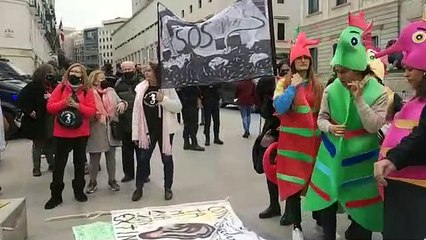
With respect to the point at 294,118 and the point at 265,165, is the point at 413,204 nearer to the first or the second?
the point at 294,118

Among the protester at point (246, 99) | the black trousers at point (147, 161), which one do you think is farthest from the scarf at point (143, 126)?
the protester at point (246, 99)

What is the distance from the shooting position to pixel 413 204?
293 centimetres

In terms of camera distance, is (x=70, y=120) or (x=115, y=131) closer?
(x=70, y=120)

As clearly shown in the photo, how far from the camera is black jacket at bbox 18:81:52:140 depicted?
25.7 ft

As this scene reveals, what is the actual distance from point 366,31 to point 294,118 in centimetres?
98

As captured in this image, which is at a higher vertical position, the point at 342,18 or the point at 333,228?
the point at 342,18

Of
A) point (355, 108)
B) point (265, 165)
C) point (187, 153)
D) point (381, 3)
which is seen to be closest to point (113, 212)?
point (265, 165)

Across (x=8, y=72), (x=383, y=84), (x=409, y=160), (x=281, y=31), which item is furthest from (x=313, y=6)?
(x=409, y=160)

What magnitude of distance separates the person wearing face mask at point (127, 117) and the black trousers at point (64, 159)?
116cm

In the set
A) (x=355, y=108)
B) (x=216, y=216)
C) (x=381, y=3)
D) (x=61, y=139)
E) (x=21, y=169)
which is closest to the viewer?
(x=355, y=108)

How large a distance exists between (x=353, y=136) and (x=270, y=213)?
6.81ft

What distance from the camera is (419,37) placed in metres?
3.02

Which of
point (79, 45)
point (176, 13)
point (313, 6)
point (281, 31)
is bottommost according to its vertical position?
point (281, 31)

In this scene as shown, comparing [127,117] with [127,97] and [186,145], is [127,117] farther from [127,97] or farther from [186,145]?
[186,145]
